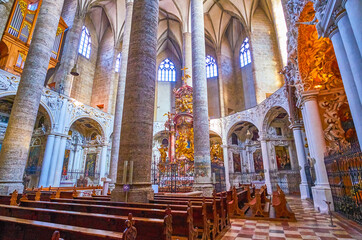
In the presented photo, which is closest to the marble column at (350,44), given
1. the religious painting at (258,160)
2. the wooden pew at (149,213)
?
the wooden pew at (149,213)

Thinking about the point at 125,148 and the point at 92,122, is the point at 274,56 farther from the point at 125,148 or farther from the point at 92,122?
the point at 125,148

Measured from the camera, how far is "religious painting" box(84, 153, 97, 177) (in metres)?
17.9

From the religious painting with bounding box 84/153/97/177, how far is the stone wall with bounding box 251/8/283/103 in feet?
52.7

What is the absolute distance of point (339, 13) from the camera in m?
3.86

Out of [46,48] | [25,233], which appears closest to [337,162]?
[25,233]

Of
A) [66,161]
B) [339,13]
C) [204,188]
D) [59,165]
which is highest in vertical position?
[339,13]

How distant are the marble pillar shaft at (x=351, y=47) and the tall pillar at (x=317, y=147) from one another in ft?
13.8

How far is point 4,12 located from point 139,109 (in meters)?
14.8

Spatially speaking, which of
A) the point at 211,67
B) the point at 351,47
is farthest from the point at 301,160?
the point at 211,67

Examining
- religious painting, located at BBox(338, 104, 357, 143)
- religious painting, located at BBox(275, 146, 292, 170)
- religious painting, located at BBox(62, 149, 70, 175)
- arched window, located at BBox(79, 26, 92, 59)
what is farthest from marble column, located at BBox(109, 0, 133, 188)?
religious painting, located at BBox(275, 146, 292, 170)

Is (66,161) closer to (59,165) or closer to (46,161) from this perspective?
(59,165)

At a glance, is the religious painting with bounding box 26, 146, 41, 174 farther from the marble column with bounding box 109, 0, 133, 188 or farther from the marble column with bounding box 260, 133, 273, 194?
the marble column with bounding box 260, 133, 273, 194

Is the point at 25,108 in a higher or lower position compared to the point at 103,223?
higher

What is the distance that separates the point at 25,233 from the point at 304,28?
30.0ft
